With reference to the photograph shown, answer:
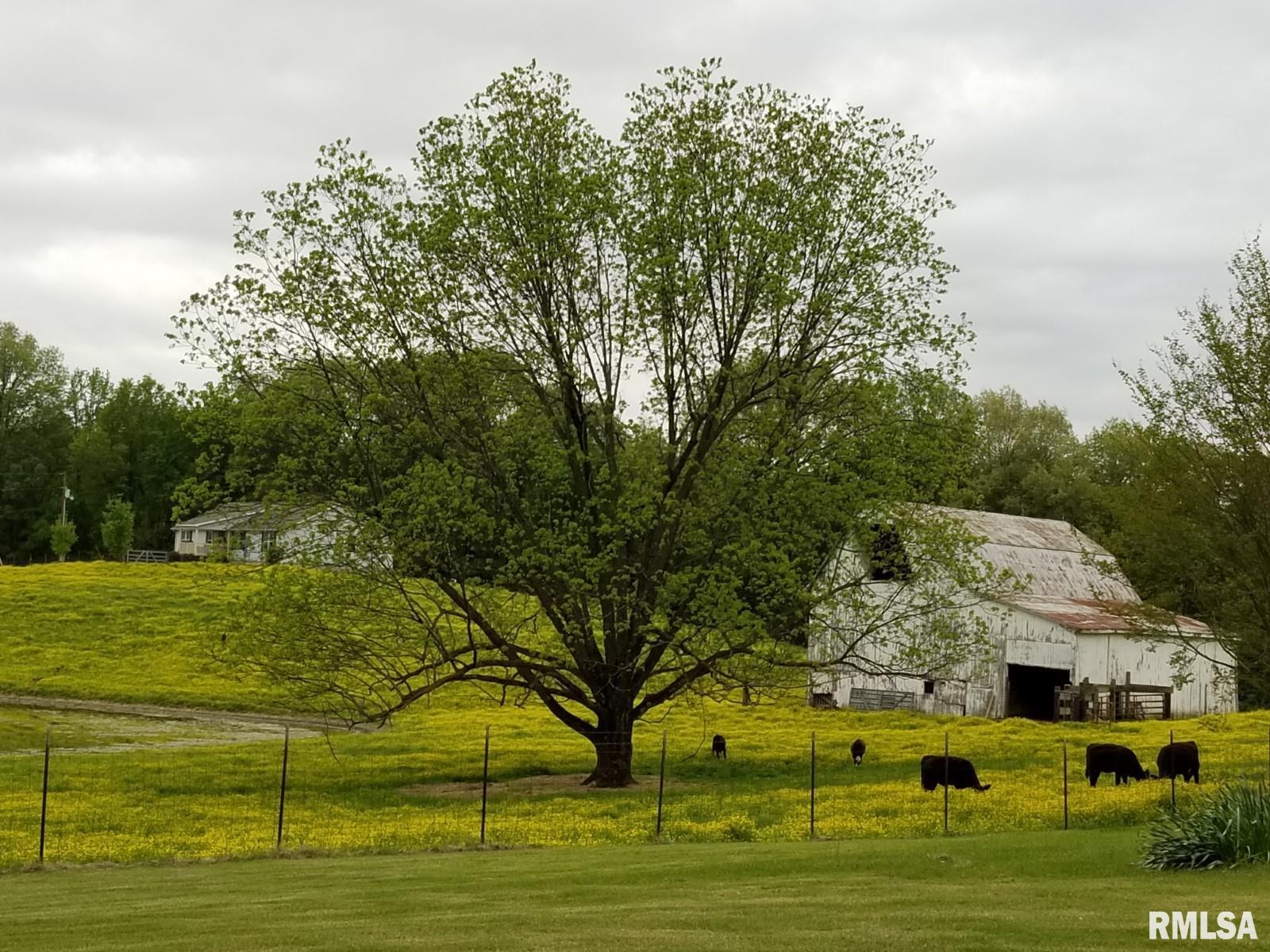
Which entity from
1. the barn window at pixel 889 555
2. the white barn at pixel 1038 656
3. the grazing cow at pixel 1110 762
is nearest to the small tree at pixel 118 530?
the white barn at pixel 1038 656

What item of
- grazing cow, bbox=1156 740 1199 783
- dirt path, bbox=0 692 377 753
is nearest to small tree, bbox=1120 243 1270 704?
grazing cow, bbox=1156 740 1199 783

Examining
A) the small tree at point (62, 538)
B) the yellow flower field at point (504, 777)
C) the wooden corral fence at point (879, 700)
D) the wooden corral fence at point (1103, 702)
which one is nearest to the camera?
the yellow flower field at point (504, 777)

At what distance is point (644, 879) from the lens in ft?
58.3

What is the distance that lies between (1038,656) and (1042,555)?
977 centimetres

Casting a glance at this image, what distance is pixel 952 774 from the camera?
29.8 m

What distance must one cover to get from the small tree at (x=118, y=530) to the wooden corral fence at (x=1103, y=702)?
75.2 metres

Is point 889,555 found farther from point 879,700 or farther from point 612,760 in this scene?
point 879,700

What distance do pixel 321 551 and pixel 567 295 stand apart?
27.9 ft

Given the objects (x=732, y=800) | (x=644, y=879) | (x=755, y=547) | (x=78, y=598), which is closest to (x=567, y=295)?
(x=755, y=547)

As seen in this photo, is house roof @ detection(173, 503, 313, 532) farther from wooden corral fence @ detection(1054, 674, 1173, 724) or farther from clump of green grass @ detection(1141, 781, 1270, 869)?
wooden corral fence @ detection(1054, 674, 1173, 724)

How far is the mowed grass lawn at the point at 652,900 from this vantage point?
41.9 feet

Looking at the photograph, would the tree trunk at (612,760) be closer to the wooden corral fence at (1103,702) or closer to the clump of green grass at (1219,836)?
the clump of green grass at (1219,836)

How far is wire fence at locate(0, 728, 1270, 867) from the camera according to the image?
24.8m

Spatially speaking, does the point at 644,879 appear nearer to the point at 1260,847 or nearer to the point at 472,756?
the point at 1260,847
